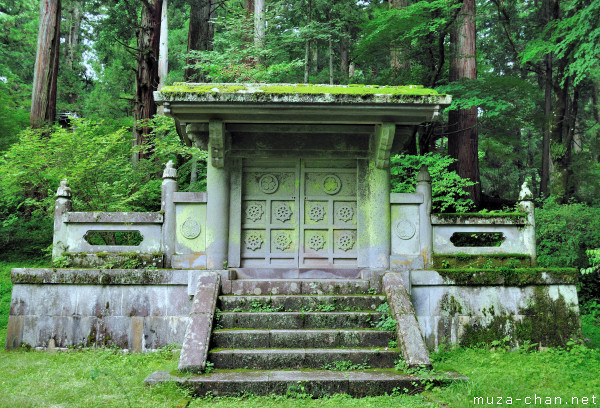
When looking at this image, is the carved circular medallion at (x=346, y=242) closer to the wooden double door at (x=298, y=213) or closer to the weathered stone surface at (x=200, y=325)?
the wooden double door at (x=298, y=213)

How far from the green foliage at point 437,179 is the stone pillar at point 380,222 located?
319 centimetres

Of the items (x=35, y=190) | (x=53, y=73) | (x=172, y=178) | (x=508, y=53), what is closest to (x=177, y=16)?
(x=53, y=73)

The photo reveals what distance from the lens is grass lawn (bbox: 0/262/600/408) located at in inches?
193

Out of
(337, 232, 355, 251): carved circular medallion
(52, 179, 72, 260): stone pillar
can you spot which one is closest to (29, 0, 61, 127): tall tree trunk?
(52, 179, 72, 260): stone pillar

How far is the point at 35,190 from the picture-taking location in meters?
12.9

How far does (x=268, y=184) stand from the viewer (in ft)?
27.1

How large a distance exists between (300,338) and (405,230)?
2.74m

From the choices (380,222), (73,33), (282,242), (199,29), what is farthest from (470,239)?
(73,33)

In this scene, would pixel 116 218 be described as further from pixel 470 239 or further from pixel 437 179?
pixel 470 239

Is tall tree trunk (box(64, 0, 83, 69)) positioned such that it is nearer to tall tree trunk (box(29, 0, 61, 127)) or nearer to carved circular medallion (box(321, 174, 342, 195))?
tall tree trunk (box(29, 0, 61, 127))

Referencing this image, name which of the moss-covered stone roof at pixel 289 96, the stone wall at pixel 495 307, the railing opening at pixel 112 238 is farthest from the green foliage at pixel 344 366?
the railing opening at pixel 112 238

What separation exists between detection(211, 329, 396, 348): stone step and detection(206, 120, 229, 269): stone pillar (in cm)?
171

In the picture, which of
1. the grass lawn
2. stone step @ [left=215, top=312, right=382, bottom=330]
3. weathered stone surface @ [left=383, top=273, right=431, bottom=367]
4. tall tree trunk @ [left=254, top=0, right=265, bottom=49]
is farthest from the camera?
tall tree trunk @ [left=254, top=0, right=265, bottom=49]

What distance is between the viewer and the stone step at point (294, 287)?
24.0 feet
